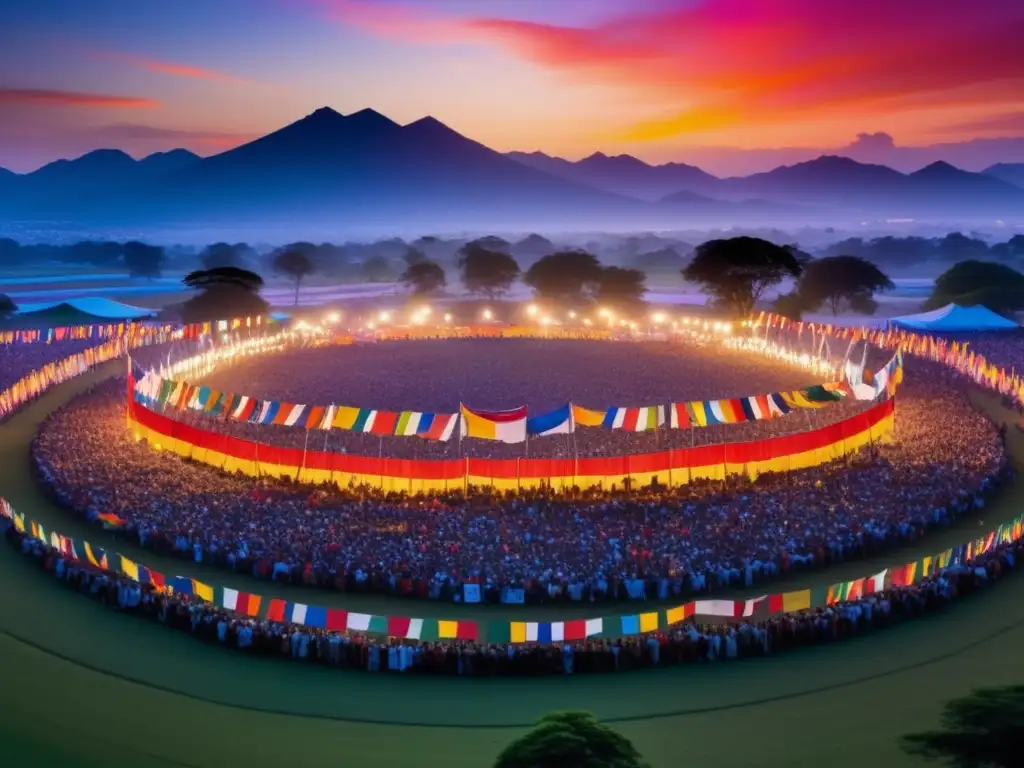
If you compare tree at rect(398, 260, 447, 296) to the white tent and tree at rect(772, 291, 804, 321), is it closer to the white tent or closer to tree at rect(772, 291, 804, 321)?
tree at rect(772, 291, 804, 321)

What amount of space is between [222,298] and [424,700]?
6241 centimetres

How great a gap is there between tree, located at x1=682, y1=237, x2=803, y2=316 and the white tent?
9219 mm

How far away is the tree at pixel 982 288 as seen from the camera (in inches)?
2896

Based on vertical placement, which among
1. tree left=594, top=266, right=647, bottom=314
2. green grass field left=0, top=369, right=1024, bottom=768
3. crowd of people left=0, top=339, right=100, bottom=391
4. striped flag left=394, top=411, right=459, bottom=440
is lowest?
green grass field left=0, top=369, right=1024, bottom=768

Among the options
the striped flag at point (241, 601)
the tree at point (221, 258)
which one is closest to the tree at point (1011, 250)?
the tree at point (221, 258)

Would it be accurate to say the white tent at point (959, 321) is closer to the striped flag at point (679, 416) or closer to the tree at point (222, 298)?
the striped flag at point (679, 416)

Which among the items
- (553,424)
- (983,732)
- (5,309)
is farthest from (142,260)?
(983,732)

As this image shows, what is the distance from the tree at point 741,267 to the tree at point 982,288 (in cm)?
1576

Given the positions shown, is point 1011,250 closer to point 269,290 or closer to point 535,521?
point 269,290

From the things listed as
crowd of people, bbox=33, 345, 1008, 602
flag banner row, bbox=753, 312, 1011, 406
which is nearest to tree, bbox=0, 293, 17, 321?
crowd of people, bbox=33, 345, 1008, 602

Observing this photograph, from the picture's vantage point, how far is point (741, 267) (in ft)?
227

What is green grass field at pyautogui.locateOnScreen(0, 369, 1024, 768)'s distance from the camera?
1526 centimetres

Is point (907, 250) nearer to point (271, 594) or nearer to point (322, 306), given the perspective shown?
point (322, 306)

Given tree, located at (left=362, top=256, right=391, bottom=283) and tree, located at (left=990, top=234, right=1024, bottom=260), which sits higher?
tree, located at (left=990, top=234, right=1024, bottom=260)
